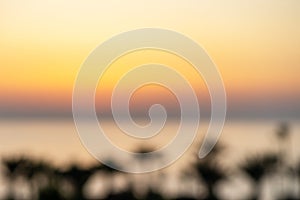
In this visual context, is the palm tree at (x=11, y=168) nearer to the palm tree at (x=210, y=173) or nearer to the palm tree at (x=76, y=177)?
the palm tree at (x=76, y=177)

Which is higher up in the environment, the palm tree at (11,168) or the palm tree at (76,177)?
the palm tree at (11,168)

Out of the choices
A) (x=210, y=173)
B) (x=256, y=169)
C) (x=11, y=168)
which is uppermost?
(x=256, y=169)

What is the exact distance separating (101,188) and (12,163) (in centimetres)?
1077

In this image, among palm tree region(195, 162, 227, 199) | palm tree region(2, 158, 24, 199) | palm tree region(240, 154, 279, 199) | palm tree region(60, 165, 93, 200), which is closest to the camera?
palm tree region(60, 165, 93, 200)

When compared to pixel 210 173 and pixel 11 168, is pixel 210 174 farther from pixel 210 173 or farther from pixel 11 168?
pixel 11 168

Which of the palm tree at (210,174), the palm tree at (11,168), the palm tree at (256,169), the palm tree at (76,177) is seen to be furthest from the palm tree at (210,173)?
the palm tree at (11,168)

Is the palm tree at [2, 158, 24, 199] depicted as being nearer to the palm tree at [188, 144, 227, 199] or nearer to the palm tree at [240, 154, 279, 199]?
the palm tree at [188, 144, 227, 199]

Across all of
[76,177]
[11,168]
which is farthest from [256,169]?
[11,168]

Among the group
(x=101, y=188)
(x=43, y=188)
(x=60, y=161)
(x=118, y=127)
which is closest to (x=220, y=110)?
(x=118, y=127)

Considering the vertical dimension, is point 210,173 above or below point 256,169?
below

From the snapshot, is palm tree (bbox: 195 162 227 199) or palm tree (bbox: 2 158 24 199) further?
palm tree (bbox: 195 162 227 199)

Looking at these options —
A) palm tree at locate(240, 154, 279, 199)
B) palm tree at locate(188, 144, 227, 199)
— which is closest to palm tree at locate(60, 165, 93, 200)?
palm tree at locate(188, 144, 227, 199)

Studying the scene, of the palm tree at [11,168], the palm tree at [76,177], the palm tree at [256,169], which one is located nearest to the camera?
the palm tree at [76,177]

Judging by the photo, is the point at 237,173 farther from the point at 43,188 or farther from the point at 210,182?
the point at 43,188
